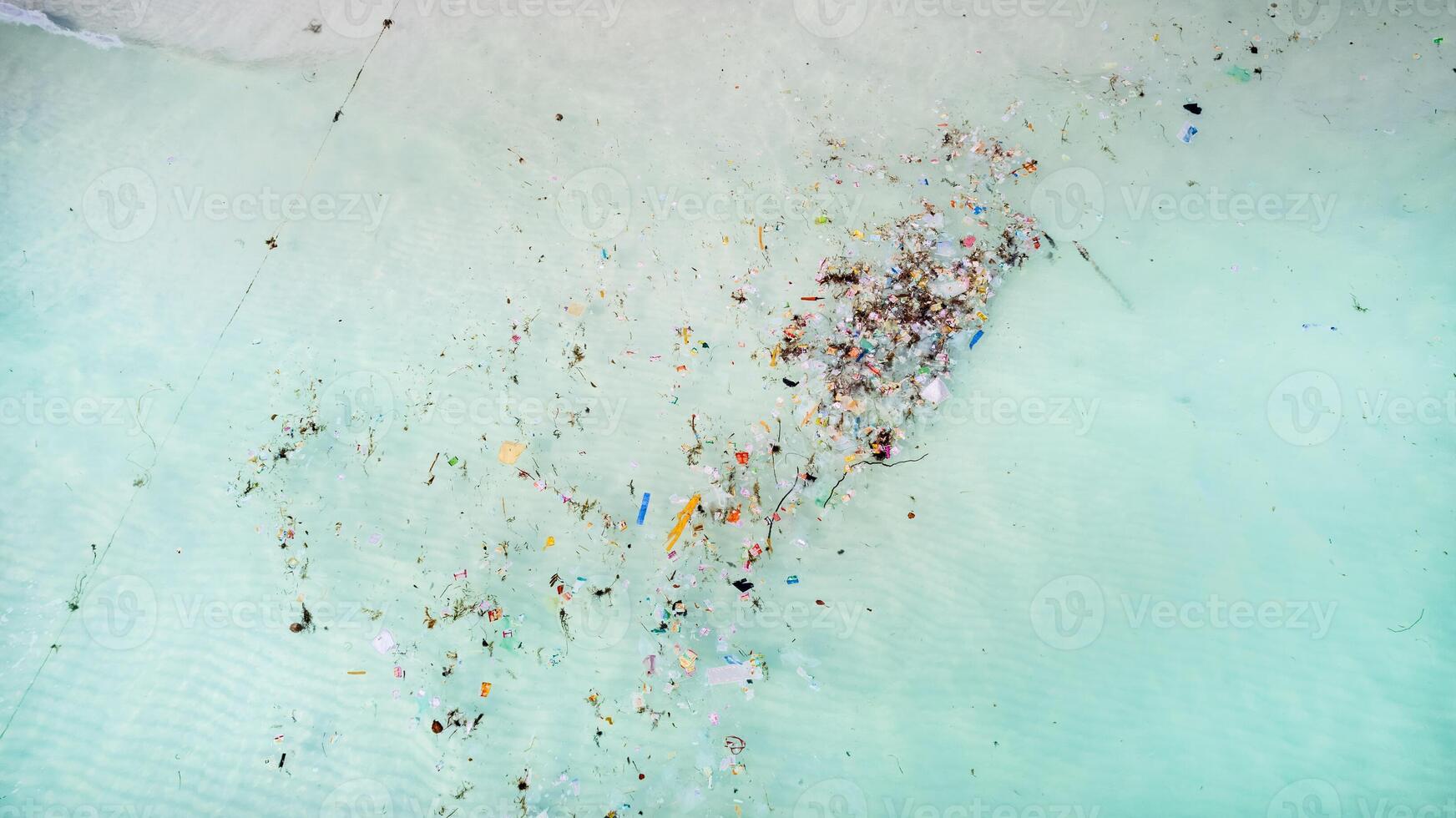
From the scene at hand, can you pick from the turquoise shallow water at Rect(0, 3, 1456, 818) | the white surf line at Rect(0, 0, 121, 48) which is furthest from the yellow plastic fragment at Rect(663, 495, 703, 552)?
the white surf line at Rect(0, 0, 121, 48)

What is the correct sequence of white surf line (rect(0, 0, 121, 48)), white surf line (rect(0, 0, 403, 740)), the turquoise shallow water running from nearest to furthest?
1. the turquoise shallow water
2. white surf line (rect(0, 0, 403, 740))
3. white surf line (rect(0, 0, 121, 48))

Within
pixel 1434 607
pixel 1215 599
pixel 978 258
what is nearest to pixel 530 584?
pixel 978 258

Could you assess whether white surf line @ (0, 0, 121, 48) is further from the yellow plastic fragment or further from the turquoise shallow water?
the yellow plastic fragment

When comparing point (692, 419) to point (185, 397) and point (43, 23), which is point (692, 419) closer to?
point (185, 397)

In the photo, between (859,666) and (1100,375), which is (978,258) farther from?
(859,666)

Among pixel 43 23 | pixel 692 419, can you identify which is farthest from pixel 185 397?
pixel 692 419

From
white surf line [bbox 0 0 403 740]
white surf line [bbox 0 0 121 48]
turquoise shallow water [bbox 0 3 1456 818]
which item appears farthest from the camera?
white surf line [bbox 0 0 121 48]

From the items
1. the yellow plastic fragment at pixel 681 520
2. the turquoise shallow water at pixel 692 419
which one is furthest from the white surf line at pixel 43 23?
the yellow plastic fragment at pixel 681 520
